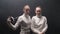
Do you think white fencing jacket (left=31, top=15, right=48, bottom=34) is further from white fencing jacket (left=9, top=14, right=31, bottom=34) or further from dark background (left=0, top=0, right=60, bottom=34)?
dark background (left=0, top=0, right=60, bottom=34)

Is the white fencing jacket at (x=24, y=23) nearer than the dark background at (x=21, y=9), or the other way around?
the white fencing jacket at (x=24, y=23)

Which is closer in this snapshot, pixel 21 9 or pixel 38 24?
pixel 38 24

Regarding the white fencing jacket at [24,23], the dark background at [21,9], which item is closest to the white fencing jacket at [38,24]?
the white fencing jacket at [24,23]

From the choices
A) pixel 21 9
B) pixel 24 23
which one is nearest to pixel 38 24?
pixel 24 23

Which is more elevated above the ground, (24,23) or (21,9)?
(21,9)

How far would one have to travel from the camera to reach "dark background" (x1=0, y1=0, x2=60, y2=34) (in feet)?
7.22

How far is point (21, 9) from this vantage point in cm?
221

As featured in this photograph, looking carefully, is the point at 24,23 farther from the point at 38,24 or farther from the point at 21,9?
the point at 21,9

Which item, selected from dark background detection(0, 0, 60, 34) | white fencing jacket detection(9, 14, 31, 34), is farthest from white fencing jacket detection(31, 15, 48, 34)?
dark background detection(0, 0, 60, 34)

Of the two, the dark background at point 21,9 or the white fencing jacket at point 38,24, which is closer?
the white fencing jacket at point 38,24

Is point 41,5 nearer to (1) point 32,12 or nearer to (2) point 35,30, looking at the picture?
(1) point 32,12

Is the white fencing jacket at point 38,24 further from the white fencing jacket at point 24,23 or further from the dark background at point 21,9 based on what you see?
the dark background at point 21,9

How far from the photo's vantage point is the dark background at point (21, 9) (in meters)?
2.20

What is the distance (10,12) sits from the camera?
2205 millimetres
